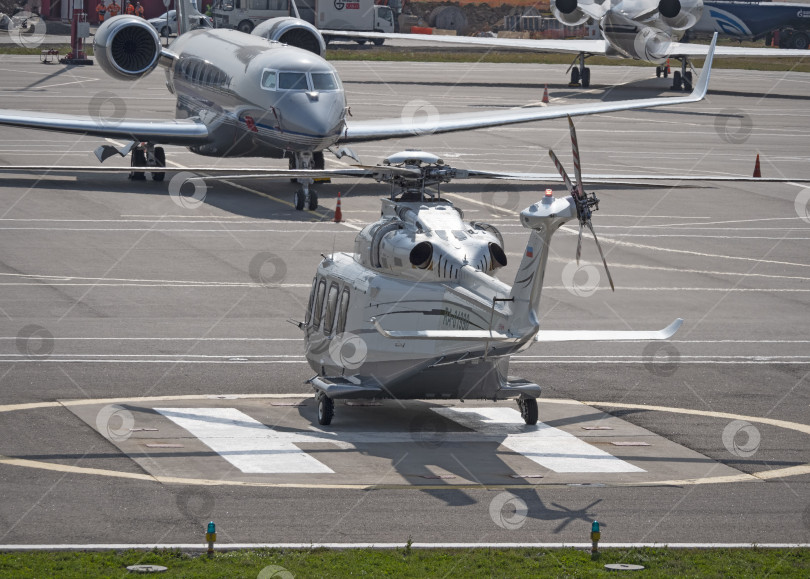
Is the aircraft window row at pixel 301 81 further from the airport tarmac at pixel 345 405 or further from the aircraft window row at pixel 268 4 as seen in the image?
the aircraft window row at pixel 268 4

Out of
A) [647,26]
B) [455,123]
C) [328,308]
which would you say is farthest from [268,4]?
[328,308]

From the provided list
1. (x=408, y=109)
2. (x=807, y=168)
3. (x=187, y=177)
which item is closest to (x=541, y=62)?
(x=408, y=109)

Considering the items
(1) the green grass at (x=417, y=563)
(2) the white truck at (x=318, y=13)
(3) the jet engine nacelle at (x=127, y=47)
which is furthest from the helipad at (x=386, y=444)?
(2) the white truck at (x=318, y=13)

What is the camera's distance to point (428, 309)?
67.8ft

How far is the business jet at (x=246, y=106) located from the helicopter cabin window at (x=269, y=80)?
0.03 metres

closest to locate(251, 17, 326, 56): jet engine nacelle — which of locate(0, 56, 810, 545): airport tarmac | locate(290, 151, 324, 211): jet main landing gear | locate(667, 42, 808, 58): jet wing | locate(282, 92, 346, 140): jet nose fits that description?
locate(0, 56, 810, 545): airport tarmac

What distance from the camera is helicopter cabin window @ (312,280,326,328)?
23.3 m

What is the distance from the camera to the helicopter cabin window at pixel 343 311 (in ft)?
73.2

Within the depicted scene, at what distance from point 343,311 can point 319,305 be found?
1090 millimetres

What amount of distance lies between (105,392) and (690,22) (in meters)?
62.0

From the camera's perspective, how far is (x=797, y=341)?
28.0m

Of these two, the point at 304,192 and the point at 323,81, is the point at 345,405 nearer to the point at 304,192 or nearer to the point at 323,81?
the point at 304,192

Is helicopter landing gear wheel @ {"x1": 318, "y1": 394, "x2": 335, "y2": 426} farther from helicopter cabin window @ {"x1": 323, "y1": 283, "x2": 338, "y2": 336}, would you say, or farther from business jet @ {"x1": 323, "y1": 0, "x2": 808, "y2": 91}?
business jet @ {"x1": 323, "y1": 0, "x2": 808, "y2": 91}

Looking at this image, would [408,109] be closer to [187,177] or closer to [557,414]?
[187,177]
